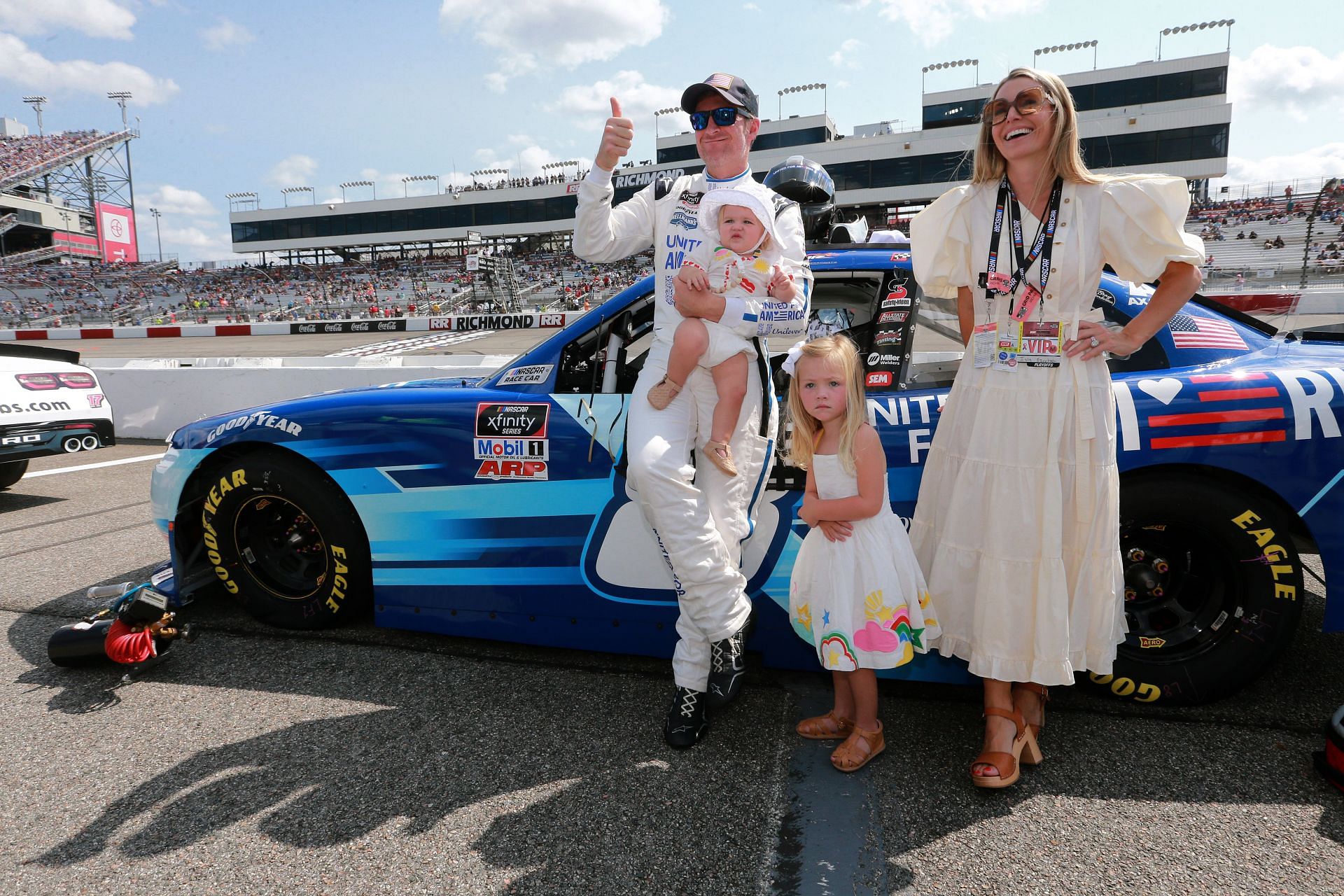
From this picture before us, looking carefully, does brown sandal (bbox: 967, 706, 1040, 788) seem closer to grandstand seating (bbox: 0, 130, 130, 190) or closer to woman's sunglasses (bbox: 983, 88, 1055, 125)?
woman's sunglasses (bbox: 983, 88, 1055, 125)

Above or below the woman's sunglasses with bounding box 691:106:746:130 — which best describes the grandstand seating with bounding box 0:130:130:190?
above

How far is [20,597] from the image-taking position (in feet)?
11.6

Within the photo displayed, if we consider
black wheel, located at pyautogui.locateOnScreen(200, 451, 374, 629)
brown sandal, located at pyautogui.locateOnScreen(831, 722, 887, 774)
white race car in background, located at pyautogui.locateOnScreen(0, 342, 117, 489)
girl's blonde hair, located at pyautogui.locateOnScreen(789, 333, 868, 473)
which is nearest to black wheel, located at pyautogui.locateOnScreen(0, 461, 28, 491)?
white race car in background, located at pyautogui.locateOnScreen(0, 342, 117, 489)

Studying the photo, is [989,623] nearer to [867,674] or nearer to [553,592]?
[867,674]

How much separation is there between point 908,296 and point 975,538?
2.76 ft

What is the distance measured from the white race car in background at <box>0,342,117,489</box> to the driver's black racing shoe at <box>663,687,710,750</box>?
4847 mm

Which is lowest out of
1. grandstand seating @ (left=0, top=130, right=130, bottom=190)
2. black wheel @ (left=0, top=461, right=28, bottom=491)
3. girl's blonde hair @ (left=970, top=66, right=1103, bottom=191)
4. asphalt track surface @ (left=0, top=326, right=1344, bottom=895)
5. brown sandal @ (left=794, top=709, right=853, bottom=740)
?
asphalt track surface @ (left=0, top=326, right=1344, bottom=895)

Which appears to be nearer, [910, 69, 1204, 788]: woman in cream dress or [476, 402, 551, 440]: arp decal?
[910, 69, 1204, 788]: woman in cream dress

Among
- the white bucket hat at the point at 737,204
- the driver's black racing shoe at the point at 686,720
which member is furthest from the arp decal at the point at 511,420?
the driver's black racing shoe at the point at 686,720

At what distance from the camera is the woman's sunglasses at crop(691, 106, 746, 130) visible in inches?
86.0

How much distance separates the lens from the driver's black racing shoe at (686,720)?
2.27m

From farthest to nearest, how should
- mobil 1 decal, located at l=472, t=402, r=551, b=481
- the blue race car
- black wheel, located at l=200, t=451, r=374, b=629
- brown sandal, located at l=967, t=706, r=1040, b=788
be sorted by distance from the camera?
black wheel, located at l=200, t=451, r=374, b=629
mobil 1 decal, located at l=472, t=402, r=551, b=481
the blue race car
brown sandal, located at l=967, t=706, r=1040, b=788

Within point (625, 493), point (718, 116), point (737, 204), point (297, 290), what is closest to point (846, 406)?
point (737, 204)

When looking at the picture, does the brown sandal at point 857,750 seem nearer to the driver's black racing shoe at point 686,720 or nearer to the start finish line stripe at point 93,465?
the driver's black racing shoe at point 686,720
